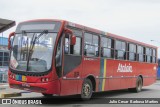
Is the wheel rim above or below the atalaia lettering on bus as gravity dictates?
below

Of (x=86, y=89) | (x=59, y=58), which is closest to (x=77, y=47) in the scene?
(x=59, y=58)

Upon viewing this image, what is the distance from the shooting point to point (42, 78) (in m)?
12.7

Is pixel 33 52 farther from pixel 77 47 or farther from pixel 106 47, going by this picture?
pixel 106 47

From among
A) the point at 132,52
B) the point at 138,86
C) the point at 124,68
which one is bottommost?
the point at 138,86

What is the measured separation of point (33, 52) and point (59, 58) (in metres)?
0.96

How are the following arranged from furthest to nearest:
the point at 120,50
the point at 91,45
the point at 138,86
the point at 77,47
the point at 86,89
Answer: the point at 138,86 < the point at 120,50 < the point at 91,45 < the point at 86,89 < the point at 77,47

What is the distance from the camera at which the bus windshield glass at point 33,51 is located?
12852 millimetres

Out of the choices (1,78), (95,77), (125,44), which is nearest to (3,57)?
(1,78)

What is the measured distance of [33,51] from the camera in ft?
43.1

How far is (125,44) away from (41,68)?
25.3 feet

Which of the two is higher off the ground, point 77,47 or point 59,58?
point 77,47

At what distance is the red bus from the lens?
12797 millimetres

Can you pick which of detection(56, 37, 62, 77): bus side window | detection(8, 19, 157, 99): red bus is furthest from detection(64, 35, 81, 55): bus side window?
detection(56, 37, 62, 77): bus side window

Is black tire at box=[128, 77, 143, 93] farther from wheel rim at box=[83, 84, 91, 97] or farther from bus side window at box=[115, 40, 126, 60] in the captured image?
wheel rim at box=[83, 84, 91, 97]
